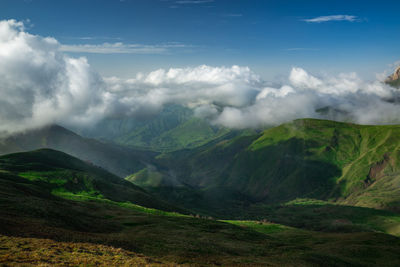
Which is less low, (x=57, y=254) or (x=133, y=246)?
(x=57, y=254)

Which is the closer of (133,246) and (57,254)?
(57,254)

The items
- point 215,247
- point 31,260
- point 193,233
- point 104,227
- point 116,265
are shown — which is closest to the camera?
point 31,260

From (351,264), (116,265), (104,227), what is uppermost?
(116,265)

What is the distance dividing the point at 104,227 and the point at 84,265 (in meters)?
59.5

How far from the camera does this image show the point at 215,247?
3263 inches

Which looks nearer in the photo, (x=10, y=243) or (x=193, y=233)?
(x=10, y=243)

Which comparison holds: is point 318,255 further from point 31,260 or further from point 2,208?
point 2,208

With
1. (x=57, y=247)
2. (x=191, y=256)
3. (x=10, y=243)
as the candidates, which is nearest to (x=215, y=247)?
(x=191, y=256)

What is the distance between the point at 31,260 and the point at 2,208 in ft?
162

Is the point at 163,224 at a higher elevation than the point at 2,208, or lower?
lower

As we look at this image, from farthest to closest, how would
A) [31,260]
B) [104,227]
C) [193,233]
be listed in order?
[193,233] → [104,227] → [31,260]

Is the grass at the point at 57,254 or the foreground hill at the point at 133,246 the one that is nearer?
the grass at the point at 57,254

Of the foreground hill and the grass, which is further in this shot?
the foreground hill

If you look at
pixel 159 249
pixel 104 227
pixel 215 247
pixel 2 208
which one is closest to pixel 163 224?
pixel 104 227
